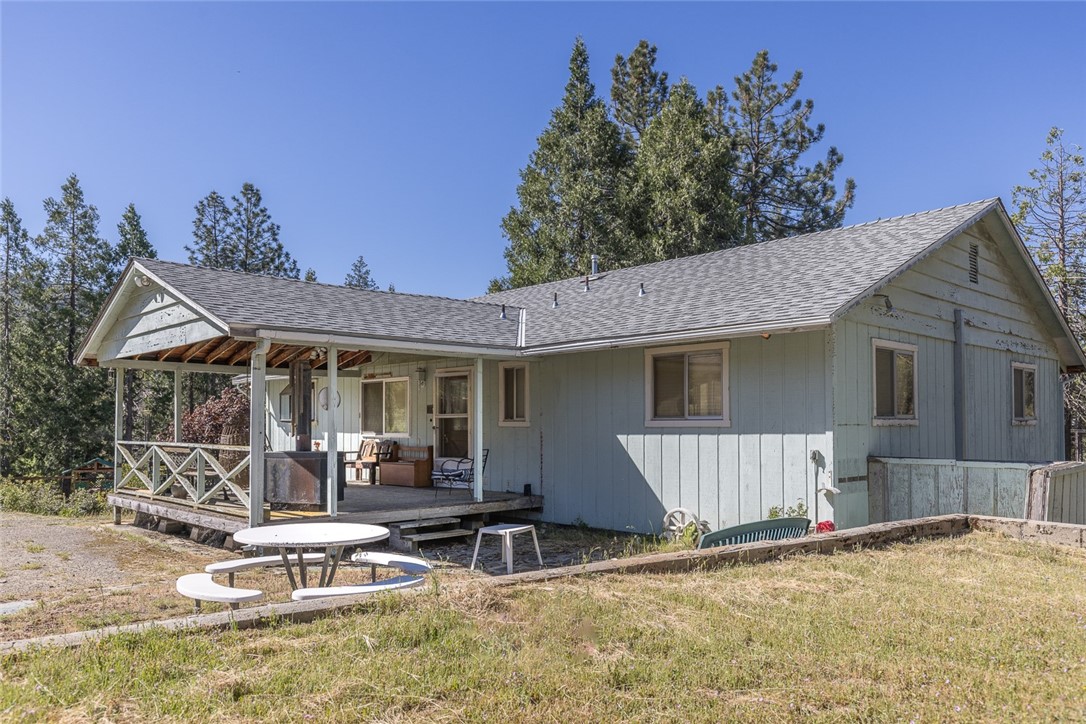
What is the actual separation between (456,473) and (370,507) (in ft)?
7.08

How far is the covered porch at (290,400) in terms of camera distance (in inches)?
366

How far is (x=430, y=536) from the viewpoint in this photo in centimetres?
1011

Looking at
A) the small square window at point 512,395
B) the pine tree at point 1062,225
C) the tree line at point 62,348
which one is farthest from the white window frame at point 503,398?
the pine tree at point 1062,225

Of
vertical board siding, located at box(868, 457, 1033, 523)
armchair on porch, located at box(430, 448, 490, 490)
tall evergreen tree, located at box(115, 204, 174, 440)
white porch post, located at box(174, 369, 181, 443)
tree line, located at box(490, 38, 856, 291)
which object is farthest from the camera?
tall evergreen tree, located at box(115, 204, 174, 440)

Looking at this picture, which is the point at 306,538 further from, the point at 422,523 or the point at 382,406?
the point at 382,406

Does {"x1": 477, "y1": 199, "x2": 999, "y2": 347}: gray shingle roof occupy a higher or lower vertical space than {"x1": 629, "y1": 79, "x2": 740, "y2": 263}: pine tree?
lower

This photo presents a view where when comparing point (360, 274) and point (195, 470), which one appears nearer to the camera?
point (195, 470)

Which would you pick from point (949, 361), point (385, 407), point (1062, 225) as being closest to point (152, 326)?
point (385, 407)

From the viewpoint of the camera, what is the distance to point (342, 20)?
44.2 ft

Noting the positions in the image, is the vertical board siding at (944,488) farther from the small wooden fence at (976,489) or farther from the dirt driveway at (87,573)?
the dirt driveway at (87,573)

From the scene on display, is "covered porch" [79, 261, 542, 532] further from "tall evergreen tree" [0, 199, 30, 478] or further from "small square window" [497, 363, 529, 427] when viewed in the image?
"tall evergreen tree" [0, 199, 30, 478]

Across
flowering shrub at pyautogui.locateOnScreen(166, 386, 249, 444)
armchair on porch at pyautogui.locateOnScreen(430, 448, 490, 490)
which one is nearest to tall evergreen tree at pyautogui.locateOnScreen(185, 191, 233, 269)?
flowering shrub at pyautogui.locateOnScreen(166, 386, 249, 444)

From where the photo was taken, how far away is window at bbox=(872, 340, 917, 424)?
32.4 ft

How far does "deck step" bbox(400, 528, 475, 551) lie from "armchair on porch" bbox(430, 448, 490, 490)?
4.47 feet
